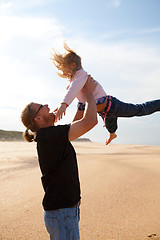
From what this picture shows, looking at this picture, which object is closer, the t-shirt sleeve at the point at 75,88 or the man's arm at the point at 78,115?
the t-shirt sleeve at the point at 75,88

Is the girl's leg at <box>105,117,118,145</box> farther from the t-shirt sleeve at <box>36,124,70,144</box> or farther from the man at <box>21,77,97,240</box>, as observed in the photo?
the t-shirt sleeve at <box>36,124,70,144</box>

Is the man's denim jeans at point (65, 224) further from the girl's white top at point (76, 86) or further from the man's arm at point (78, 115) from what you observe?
the man's arm at point (78, 115)

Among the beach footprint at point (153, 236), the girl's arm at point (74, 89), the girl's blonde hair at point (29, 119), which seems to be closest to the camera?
the girl's blonde hair at point (29, 119)

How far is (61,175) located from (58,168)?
68 mm

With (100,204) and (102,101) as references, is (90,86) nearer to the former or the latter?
(102,101)

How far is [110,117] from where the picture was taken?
3188 mm

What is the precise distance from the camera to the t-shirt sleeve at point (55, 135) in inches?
79.2

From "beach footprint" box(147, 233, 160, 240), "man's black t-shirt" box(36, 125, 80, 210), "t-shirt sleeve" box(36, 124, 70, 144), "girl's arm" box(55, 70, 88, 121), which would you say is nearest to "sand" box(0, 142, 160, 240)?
"beach footprint" box(147, 233, 160, 240)

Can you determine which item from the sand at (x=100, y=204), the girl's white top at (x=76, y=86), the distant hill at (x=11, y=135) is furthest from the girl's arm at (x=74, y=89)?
the distant hill at (x=11, y=135)

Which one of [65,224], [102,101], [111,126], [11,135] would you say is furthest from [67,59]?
[11,135]

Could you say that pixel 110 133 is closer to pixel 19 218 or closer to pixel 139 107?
pixel 139 107

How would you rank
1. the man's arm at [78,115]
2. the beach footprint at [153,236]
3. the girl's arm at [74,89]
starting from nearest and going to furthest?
the girl's arm at [74,89] < the beach footprint at [153,236] < the man's arm at [78,115]

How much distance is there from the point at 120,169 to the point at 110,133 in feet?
8.32

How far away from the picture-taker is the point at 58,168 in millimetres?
2055
